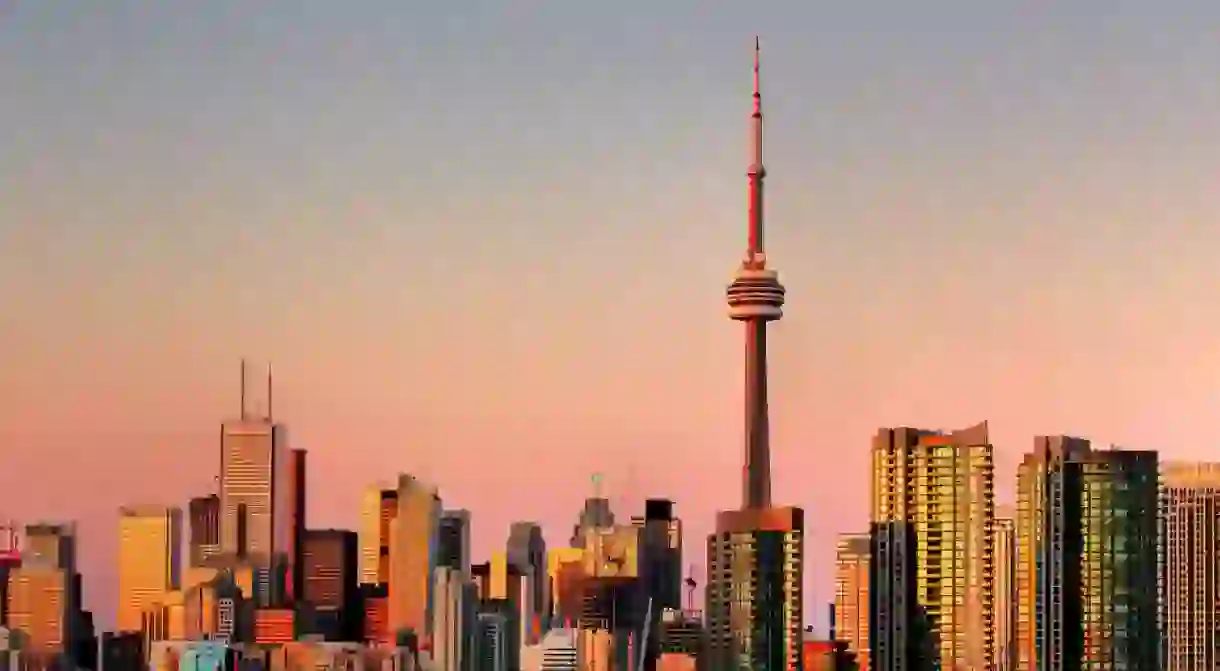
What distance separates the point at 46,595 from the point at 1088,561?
858cm

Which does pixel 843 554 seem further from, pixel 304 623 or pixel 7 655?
pixel 7 655

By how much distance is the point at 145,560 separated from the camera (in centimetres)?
2030

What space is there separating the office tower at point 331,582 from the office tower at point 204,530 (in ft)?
3.13

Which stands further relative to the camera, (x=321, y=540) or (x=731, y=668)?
(x=321, y=540)

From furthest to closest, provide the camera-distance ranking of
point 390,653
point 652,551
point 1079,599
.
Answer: point 652,551 < point 390,653 < point 1079,599

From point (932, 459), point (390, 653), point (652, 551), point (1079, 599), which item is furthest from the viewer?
point (652, 551)

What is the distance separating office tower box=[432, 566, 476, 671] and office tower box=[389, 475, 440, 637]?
0.13m

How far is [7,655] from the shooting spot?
17.4 metres

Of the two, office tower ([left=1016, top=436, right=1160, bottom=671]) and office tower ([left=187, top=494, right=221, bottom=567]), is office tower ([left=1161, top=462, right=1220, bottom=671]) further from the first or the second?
office tower ([left=187, top=494, right=221, bottom=567])

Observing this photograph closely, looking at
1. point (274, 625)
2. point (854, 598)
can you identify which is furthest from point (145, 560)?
point (854, 598)

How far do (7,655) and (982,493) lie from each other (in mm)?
8031

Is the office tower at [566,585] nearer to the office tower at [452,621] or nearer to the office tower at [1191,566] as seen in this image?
the office tower at [452,621]

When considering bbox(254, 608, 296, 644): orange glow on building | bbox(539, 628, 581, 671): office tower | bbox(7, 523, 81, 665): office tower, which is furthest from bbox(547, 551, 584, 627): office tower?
bbox(7, 523, 81, 665): office tower

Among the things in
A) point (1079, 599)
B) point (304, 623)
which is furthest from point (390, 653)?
point (1079, 599)
